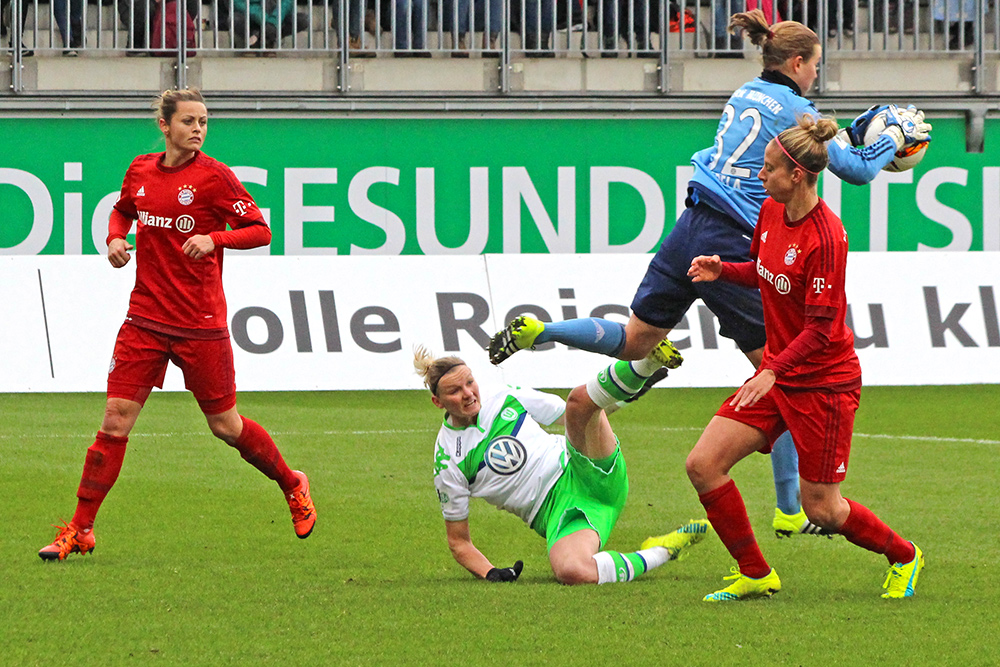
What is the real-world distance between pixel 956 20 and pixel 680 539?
14114 mm

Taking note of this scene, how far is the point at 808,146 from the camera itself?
497 centimetres

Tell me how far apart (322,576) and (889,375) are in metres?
8.74

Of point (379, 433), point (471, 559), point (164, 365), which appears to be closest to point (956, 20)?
point (379, 433)

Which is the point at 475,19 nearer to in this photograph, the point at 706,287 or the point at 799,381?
the point at 706,287

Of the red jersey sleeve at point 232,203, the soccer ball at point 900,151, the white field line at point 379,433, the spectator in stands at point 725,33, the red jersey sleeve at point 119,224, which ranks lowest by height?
the white field line at point 379,433

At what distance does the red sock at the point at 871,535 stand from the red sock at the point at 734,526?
1.01 ft

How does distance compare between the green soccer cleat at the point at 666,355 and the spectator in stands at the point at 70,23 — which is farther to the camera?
the spectator in stands at the point at 70,23

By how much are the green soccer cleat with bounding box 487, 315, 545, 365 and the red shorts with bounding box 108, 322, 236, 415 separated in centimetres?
127

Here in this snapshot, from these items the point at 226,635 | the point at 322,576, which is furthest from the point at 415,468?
the point at 226,635

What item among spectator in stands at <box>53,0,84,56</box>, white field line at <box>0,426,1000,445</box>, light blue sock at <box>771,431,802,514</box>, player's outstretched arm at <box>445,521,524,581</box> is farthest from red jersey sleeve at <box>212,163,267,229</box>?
spectator in stands at <box>53,0,84,56</box>

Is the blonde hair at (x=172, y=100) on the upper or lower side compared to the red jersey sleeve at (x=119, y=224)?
upper

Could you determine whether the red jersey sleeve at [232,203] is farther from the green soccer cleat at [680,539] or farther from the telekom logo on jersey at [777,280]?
the telekom logo on jersey at [777,280]

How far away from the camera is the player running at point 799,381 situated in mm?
4914

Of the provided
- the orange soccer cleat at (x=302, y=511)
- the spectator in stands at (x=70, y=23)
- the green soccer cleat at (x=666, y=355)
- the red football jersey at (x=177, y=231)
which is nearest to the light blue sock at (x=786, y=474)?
the green soccer cleat at (x=666, y=355)
